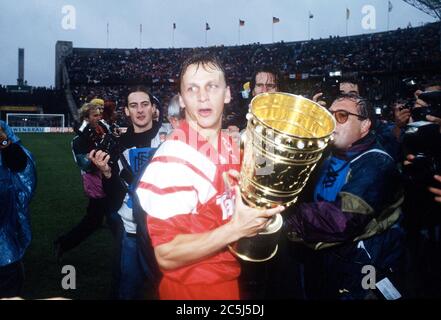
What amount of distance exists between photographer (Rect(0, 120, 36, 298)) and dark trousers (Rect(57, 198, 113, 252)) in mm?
1455

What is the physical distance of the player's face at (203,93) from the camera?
121 cm

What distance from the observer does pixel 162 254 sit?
1.12 metres

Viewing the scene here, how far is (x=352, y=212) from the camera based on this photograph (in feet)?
4.60

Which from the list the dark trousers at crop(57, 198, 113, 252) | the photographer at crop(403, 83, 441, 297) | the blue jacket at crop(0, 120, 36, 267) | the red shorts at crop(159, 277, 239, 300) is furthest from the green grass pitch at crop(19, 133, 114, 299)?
the photographer at crop(403, 83, 441, 297)

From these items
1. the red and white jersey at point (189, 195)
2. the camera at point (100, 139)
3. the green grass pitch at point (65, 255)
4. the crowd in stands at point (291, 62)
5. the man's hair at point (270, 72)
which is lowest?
the green grass pitch at point (65, 255)

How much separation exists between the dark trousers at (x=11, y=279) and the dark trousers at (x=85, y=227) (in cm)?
148

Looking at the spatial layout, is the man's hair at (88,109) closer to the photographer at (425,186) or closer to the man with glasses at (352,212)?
the man with glasses at (352,212)

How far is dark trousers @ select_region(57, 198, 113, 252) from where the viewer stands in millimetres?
3602

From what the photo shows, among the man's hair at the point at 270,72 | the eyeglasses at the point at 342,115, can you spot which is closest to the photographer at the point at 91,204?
the man's hair at the point at 270,72

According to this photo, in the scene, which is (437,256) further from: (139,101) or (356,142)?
(139,101)

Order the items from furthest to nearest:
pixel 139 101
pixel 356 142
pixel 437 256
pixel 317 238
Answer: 1. pixel 139 101
2. pixel 437 256
3. pixel 356 142
4. pixel 317 238

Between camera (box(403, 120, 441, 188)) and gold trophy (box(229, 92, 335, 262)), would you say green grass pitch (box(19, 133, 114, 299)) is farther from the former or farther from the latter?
camera (box(403, 120, 441, 188))

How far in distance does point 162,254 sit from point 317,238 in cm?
63
